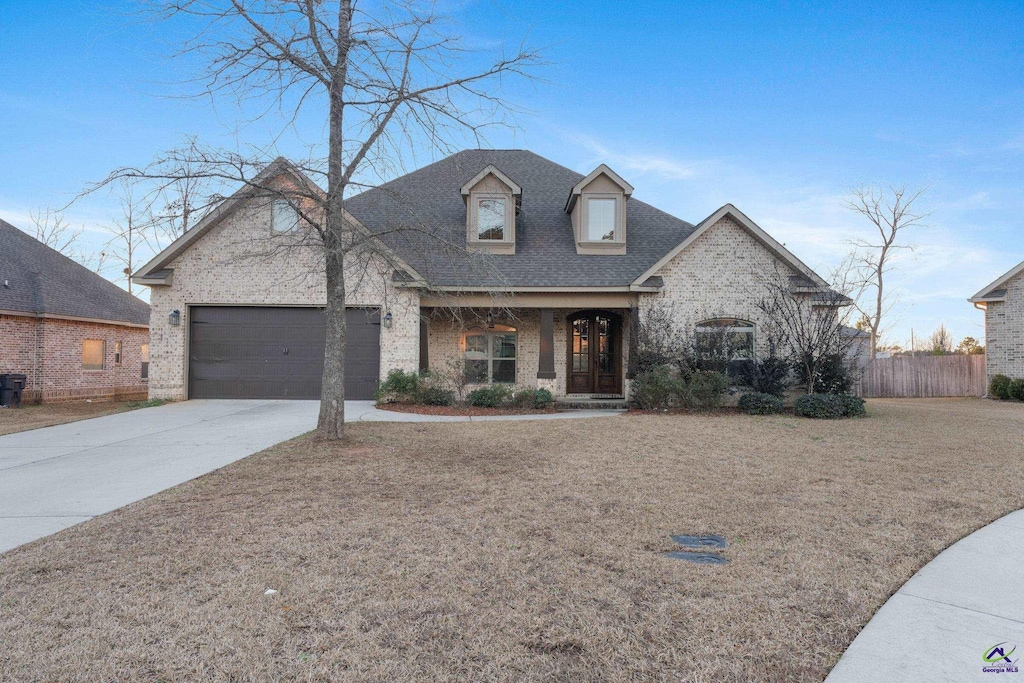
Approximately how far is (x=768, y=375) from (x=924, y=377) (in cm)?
1114

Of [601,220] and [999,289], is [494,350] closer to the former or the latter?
[601,220]

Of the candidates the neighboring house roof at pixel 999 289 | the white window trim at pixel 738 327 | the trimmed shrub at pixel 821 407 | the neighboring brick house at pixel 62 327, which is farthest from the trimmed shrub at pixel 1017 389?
the neighboring brick house at pixel 62 327

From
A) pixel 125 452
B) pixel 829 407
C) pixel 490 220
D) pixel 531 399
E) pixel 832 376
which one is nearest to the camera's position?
→ pixel 125 452

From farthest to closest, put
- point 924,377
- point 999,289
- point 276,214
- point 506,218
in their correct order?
point 924,377 → point 999,289 → point 506,218 → point 276,214

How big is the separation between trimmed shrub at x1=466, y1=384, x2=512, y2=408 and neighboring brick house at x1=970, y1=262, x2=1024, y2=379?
16930 mm

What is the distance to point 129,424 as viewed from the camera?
10.5 meters

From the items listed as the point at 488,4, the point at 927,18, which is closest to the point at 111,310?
the point at 488,4

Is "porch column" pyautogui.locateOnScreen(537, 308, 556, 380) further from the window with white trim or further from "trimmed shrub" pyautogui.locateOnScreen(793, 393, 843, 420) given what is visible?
"trimmed shrub" pyautogui.locateOnScreen(793, 393, 843, 420)

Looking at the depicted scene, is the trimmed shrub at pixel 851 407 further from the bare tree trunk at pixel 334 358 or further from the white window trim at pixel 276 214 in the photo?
the white window trim at pixel 276 214

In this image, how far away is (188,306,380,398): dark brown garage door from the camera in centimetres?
1467

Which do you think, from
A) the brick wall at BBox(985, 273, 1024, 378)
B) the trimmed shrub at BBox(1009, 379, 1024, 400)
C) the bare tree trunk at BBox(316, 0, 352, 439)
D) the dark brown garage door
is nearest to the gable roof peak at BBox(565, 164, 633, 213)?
the dark brown garage door

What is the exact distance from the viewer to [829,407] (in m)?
12.4

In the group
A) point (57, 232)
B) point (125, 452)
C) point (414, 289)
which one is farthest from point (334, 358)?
point (57, 232)

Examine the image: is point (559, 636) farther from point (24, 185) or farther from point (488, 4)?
point (24, 185)
